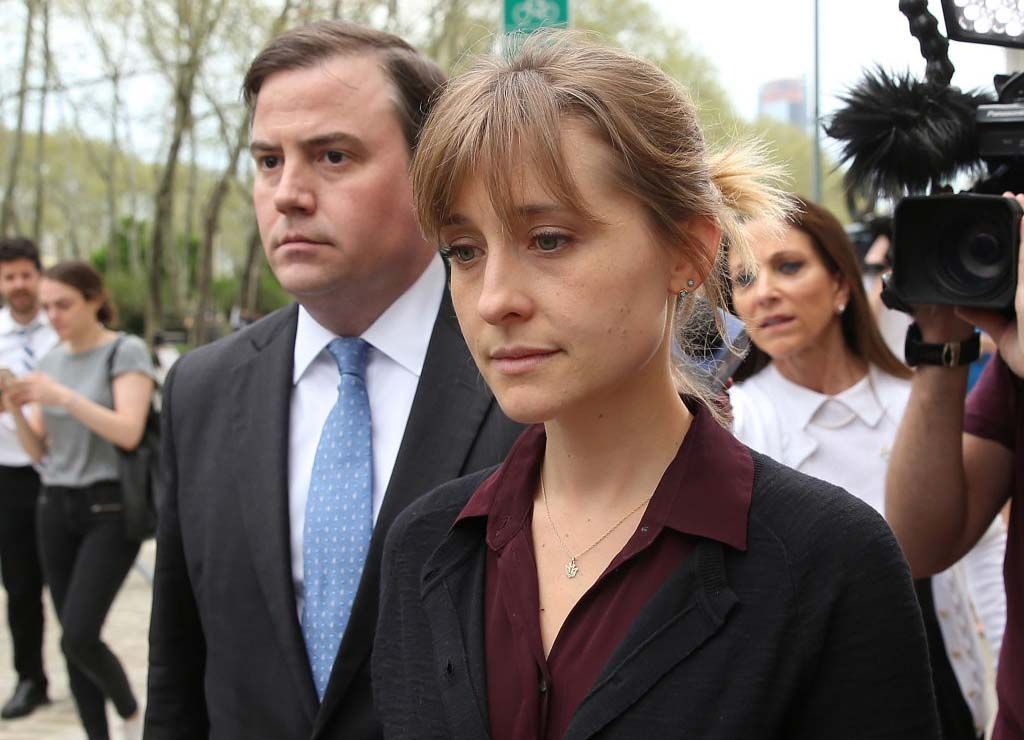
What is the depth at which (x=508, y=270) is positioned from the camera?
5.07ft

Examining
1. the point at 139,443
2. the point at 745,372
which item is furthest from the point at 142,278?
the point at 745,372

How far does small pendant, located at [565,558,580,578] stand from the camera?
162cm

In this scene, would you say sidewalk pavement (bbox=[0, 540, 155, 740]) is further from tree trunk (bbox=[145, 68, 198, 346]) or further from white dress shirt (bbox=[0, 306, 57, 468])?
tree trunk (bbox=[145, 68, 198, 346])

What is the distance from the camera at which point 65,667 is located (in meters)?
6.84

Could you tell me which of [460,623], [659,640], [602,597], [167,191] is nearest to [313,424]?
[460,623]

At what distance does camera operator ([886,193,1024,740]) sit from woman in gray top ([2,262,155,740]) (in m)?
3.92

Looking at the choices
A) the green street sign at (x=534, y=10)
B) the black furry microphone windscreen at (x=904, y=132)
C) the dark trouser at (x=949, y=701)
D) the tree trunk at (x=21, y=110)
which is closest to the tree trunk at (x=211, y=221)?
the tree trunk at (x=21, y=110)

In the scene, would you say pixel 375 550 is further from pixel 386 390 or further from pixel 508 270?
pixel 508 270

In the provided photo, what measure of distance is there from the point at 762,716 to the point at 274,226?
1430mm

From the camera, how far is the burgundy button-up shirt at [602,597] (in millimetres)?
1510

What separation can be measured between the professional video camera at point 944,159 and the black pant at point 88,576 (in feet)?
13.6

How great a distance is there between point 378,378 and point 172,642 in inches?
28.1

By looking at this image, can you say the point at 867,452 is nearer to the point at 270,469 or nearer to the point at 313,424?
the point at 313,424

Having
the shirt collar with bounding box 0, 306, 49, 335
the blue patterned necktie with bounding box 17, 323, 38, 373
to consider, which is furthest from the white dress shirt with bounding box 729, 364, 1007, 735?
the shirt collar with bounding box 0, 306, 49, 335
